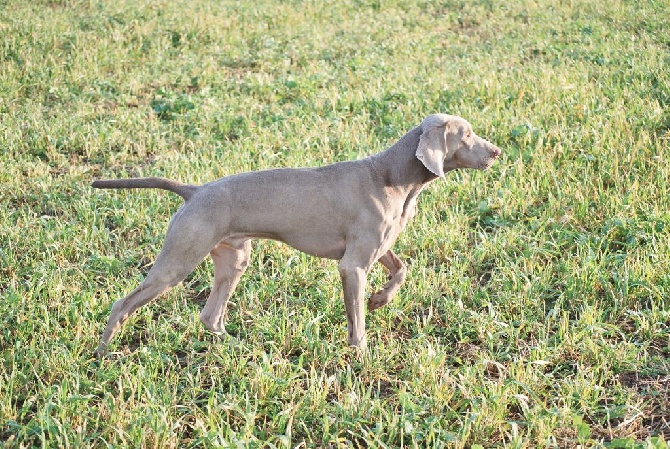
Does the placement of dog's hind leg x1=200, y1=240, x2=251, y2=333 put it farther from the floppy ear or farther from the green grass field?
the floppy ear

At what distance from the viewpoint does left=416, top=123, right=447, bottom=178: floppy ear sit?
4668 mm

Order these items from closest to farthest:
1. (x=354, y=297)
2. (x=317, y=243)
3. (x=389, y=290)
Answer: (x=354, y=297) < (x=317, y=243) < (x=389, y=290)

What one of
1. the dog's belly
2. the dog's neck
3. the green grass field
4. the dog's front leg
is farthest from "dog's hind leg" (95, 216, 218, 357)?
the dog's neck

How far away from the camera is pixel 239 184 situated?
185 inches

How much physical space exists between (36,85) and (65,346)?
635 centimetres

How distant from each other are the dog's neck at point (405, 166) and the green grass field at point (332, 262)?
2.96ft

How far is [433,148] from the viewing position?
15.6ft

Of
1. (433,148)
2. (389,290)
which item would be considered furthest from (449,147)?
(389,290)

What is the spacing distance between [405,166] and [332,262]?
138 centimetres

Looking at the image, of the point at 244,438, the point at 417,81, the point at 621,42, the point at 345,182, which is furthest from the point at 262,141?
the point at 621,42

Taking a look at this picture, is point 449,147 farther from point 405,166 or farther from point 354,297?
point 354,297

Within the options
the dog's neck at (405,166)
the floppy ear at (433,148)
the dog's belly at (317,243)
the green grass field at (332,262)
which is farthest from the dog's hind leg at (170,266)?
the floppy ear at (433,148)

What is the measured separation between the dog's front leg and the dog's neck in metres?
0.59

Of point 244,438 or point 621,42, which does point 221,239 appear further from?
point 621,42
